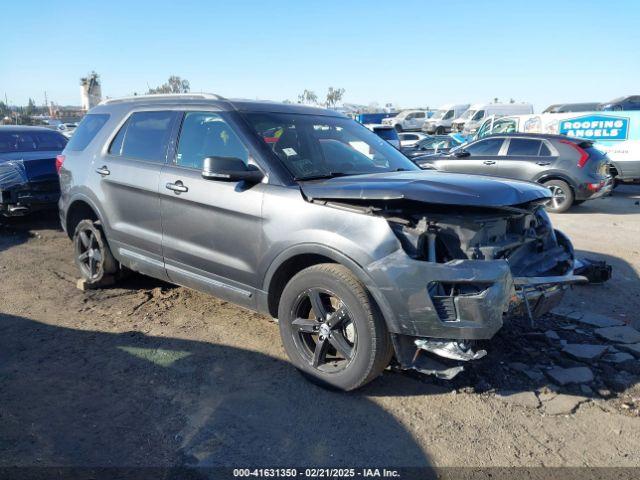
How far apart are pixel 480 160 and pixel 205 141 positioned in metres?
8.66

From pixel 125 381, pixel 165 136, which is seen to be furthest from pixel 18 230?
pixel 125 381

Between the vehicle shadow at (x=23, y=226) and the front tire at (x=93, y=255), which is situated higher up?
the front tire at (x=93, y=255)

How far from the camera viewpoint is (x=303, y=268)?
140 inches

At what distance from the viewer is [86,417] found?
302cm

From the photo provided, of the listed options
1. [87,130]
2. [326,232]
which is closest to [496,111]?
[87,130]

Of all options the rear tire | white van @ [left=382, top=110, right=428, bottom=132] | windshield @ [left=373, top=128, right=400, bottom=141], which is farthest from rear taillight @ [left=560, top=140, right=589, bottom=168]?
white van @ [left=382, top=110, right=428, bottom=132]

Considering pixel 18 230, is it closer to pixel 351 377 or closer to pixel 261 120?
pixel 261 120

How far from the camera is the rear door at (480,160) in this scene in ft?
36.6

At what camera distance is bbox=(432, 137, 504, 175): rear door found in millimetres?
11149

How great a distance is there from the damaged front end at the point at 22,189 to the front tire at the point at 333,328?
18.7 ft

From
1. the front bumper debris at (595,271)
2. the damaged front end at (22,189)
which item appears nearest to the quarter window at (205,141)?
the front bumper debris at (595,271)

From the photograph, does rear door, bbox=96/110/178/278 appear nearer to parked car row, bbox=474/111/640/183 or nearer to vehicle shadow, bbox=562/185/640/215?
vehicle shadow, bbox=562/185/640/215

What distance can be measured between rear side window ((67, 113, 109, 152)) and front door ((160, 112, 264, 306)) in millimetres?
1451

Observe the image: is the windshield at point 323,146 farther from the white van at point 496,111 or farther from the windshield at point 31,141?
the white van at point 496,111
